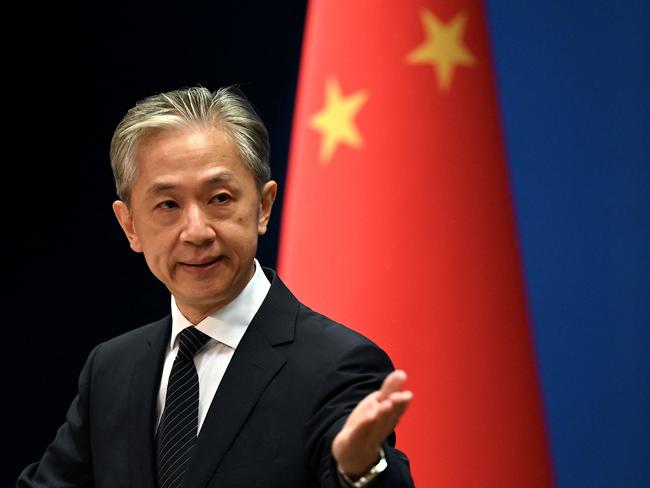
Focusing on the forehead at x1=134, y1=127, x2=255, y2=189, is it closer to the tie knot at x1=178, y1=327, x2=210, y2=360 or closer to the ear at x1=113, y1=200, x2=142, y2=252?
the ear at x1=113, y1=200, x2=142, y2=252

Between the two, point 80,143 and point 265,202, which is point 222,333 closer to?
point 265,202

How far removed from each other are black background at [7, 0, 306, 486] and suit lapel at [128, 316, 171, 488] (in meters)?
1.54

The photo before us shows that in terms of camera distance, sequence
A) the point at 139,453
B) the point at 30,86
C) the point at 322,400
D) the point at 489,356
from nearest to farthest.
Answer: the point at 322,400 < the point at 139,453 < the point at 489,356 < the point at 30,86

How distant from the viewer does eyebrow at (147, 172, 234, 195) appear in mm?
1637

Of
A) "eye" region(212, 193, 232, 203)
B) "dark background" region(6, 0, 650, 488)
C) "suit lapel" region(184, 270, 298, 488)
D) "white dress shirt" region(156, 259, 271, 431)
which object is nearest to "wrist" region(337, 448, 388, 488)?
"suit lapel" region(184, 270, 298, 488)

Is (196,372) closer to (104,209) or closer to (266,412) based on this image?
(266,412)

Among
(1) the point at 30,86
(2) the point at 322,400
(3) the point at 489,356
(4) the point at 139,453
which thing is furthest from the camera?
(1) the point at 30,86

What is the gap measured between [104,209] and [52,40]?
562 mm

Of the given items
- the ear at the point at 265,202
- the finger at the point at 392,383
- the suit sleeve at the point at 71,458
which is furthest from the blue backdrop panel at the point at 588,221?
the finger at the point at 392,383

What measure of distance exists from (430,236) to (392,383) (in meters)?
1.19

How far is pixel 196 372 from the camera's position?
1.68 m

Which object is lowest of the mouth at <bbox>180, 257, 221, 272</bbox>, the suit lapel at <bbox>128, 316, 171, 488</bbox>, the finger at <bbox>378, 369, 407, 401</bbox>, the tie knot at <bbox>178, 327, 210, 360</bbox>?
the suit lapel at <bbox>128, 316, 171, 488</bbox>

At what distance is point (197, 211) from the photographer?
5.37ft

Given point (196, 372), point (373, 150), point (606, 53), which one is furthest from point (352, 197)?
point (196, 372)
